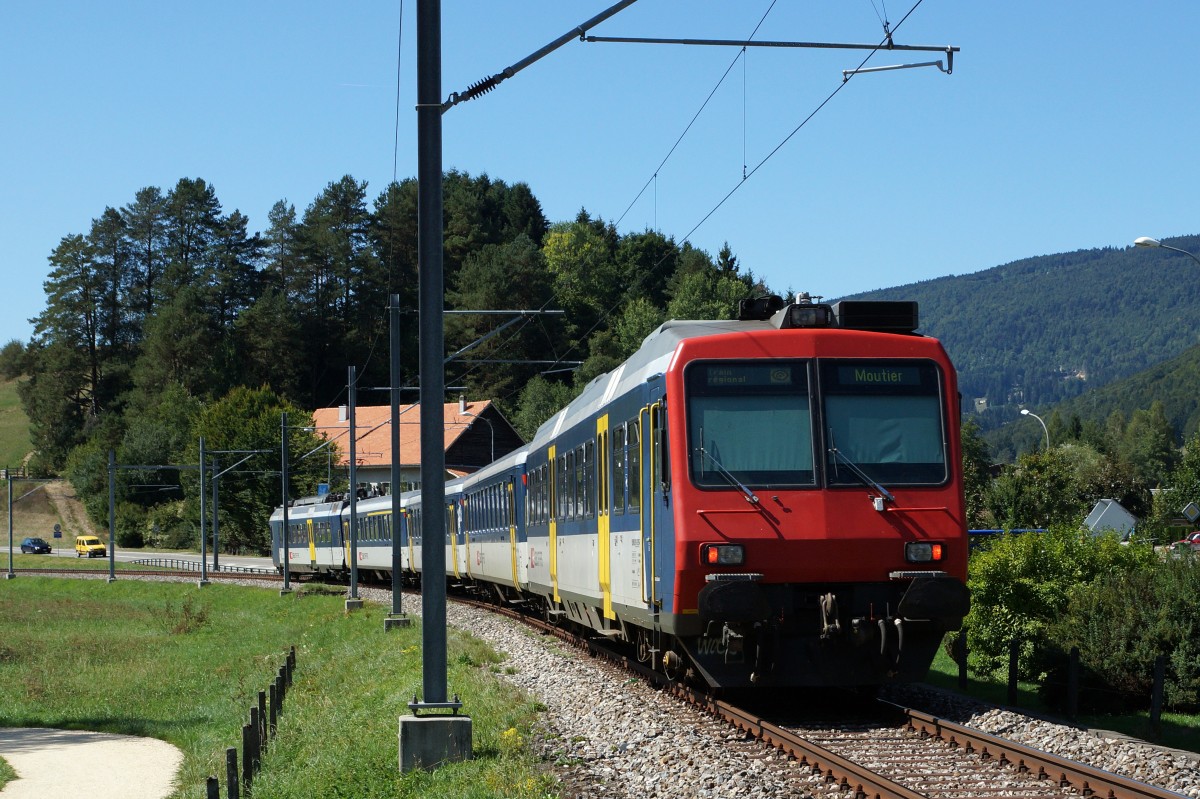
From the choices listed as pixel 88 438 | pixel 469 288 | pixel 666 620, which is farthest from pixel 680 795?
pixel 88 438

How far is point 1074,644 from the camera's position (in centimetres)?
1507

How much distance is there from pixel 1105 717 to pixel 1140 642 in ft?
2.77

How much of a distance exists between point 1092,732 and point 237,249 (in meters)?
106

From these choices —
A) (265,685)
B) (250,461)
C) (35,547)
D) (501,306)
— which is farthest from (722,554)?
(35,547)

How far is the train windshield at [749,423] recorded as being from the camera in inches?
471

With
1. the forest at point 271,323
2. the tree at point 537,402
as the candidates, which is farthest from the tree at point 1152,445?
the tree at point 537,402

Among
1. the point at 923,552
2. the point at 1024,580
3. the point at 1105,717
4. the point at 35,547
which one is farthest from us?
the point at 35,547

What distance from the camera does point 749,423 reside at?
12109mm

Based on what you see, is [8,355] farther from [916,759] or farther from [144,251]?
[916,759]

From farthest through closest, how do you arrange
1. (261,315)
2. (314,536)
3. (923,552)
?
(261,315) → (314,536) → (923,552)

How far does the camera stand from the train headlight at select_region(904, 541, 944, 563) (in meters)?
11.9

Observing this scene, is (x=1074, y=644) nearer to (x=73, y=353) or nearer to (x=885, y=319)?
(x=885, y=319)

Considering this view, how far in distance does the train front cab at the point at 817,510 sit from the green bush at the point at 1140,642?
142 inches

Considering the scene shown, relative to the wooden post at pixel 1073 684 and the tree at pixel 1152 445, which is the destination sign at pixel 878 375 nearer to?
the wooden post at pixel 1073 684
